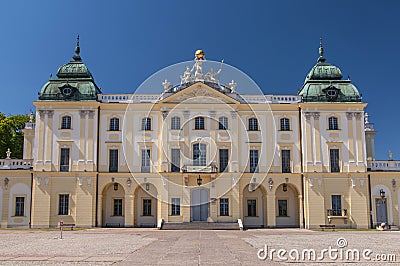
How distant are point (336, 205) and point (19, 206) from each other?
26332 millimetres

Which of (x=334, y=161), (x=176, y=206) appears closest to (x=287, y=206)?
(x=334, y=161)

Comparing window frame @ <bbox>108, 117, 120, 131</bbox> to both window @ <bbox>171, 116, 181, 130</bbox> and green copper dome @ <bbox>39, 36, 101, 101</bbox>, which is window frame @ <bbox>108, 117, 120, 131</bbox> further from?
window @ <bbox>171, 116, 181, 130</bbox>

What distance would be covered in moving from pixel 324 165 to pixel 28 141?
88.9 feet

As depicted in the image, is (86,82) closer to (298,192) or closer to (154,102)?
(154,102)

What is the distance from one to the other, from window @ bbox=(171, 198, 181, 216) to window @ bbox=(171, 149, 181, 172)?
2.51 meters

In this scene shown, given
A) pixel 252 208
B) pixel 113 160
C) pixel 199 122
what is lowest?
pixel 252 208

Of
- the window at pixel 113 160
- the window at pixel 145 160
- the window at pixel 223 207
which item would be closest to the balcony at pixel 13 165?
the window at pixel 113 160

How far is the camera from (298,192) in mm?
41812

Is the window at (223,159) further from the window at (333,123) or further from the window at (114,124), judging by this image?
the window at (333,123)

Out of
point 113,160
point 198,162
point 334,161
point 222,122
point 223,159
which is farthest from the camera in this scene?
point 222,122

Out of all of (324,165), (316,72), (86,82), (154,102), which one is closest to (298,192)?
(324,165)

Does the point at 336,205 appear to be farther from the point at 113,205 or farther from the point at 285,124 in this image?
the point at 113,205

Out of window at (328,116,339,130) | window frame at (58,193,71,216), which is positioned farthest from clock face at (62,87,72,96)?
window at (328,116,339,130)

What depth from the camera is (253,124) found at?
4253 centimetres
